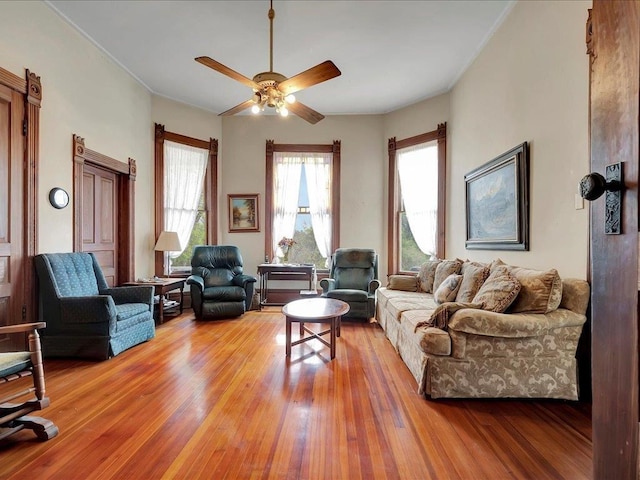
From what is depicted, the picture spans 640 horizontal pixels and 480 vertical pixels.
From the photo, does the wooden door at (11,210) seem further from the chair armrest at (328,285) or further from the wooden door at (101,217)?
the chair armrest at (328,285)

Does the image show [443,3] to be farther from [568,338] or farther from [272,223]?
[272,223]

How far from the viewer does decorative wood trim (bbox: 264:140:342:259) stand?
18.9ft

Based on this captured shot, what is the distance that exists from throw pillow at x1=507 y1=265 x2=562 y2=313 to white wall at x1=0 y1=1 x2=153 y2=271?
441 cm

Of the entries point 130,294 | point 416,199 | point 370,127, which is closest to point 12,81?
point 130,294

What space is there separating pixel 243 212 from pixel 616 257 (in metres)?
5.61

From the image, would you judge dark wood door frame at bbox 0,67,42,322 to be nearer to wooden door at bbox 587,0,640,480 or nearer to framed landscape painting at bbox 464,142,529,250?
wooden door at bbox 587,0,640,480

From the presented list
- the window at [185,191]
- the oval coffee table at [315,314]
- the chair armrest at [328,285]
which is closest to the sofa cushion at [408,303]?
the oval coffee table at [315,314]

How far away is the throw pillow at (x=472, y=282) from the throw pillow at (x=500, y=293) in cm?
33

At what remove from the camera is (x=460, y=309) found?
7.82 ft

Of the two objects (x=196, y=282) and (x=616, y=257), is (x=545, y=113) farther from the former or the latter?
(x=196, y=282)

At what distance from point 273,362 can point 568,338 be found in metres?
2.39

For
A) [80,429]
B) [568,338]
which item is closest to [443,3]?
[568,338]

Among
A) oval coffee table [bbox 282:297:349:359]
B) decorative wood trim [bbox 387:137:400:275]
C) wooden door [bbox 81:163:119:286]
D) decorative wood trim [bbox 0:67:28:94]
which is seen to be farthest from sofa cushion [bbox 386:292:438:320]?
decorative wood trim [bbox 0:67:28:94]

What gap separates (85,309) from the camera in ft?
10.2
